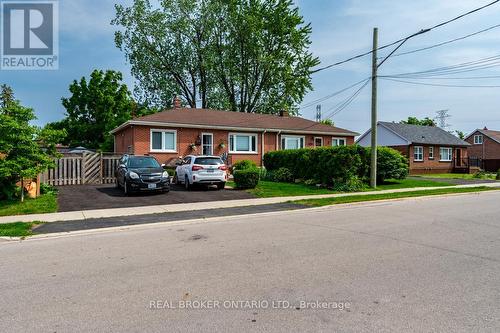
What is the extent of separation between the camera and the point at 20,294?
14.8 ft

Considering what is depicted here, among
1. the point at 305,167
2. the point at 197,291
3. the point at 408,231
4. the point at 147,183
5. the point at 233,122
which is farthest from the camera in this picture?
the point at 233,122

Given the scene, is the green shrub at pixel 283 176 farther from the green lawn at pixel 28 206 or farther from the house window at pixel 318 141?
the green lawn at pixel 28 206

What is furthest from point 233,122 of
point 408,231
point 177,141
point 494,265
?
point 494,265

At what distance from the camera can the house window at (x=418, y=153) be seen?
38.2 metres

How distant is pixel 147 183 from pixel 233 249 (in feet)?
29.9

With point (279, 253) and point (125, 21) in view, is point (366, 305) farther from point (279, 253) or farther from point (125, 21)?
point (125, 21)

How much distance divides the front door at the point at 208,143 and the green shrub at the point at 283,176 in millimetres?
5492

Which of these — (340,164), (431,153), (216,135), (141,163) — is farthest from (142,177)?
(431,153)

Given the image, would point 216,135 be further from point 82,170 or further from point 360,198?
point 360,198

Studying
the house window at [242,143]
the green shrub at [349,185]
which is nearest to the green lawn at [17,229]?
the green shrub at [349,185]

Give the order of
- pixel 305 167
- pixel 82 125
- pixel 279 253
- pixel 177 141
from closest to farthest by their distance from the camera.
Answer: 1. pixel 279 253
2. pixel 305 167
3. pixel 177 141
4. pixel 82 125

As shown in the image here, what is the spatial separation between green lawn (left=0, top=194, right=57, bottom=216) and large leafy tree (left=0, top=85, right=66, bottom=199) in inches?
20.4

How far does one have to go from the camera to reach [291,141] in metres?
28.6

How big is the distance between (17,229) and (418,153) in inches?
1501
